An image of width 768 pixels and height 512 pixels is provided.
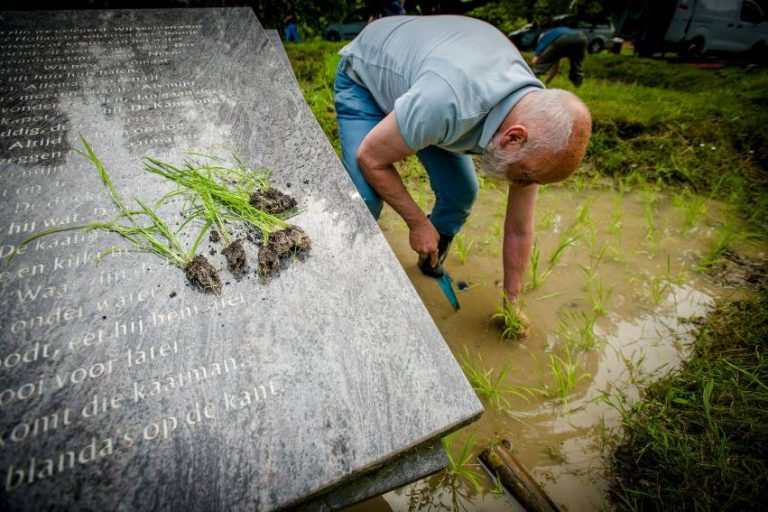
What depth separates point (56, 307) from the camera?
3.39 feet

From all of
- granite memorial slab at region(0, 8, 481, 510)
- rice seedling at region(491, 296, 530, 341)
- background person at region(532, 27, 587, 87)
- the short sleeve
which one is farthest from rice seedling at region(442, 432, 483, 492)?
background person at region(532, 27, 587, 87)

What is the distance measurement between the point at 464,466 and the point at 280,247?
1.16 metres

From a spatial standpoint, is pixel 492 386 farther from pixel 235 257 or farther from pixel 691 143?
pixel 691 143

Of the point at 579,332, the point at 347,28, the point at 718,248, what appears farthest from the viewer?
the point at 347,28

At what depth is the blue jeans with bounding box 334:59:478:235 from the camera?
6.56 ft

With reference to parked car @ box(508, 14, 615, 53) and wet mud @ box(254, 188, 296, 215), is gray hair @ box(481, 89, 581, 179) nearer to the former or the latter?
wet mud @ box(254, 188, 296, 215)

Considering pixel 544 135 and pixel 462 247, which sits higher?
pixel 544 135

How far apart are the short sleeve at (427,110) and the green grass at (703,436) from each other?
1436mm

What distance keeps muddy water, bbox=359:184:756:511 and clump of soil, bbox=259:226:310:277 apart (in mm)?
1008

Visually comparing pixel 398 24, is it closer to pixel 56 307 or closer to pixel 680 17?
pixel 56 307

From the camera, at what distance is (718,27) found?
8969mm

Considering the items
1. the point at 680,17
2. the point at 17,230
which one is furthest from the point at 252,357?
the point at 680,17

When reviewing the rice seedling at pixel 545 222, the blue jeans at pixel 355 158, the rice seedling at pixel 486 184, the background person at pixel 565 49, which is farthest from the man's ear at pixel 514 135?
the background person at pixel 565 49

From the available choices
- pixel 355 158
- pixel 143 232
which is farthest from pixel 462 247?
pixel 143 232
